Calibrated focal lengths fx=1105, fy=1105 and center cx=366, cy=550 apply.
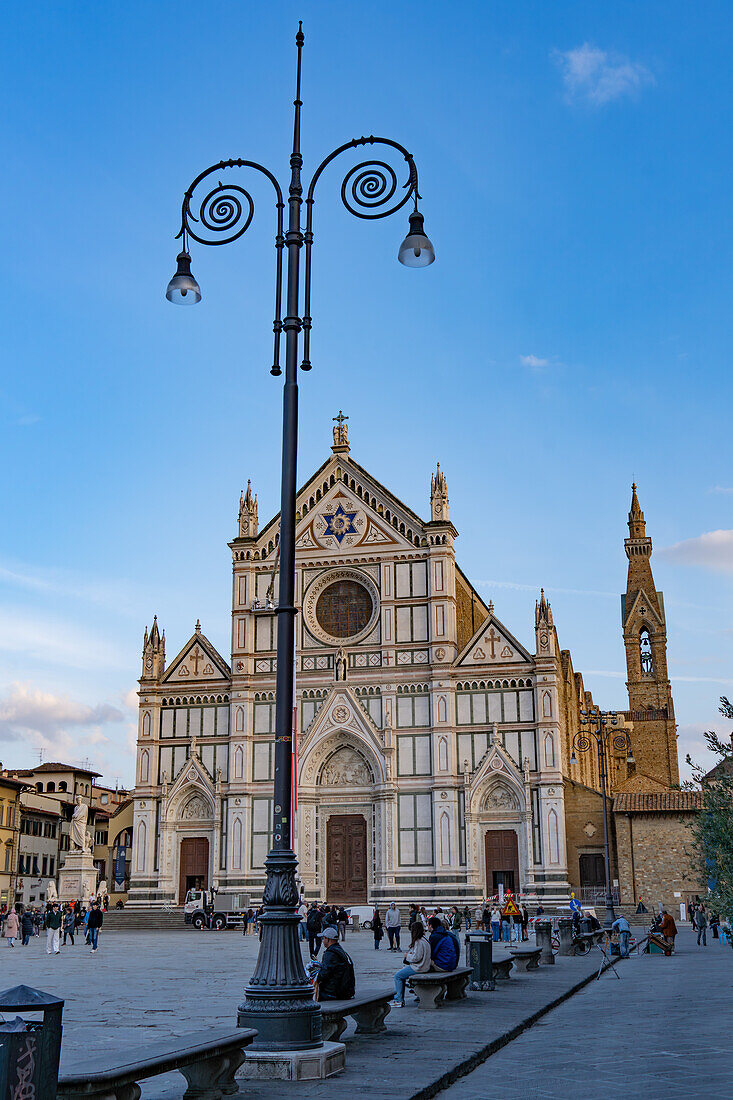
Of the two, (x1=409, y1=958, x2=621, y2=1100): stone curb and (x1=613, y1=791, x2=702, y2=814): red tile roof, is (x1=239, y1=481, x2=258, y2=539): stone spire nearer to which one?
(x1=613, y1=791, x2=702, y2=814): red tile roof

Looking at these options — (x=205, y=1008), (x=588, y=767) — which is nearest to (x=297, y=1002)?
(x=205, y=1008)

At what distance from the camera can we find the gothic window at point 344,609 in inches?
1870

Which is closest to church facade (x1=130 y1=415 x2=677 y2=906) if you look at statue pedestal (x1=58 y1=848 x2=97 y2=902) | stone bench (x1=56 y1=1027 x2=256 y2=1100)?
statue pedestal (x1=58 y1=848 x2=97 y2=902)

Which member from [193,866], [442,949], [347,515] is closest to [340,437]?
[347,515]

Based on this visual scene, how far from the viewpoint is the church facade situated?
4341cm

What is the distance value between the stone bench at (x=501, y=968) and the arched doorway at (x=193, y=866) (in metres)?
28.8

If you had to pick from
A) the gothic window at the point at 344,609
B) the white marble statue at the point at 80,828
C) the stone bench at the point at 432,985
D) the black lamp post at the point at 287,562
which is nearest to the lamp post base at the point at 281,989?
the black lamp post at the point at 287,562

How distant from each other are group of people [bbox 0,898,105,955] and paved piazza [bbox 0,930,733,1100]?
601 centimetres

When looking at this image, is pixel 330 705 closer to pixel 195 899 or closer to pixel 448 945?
pixel 195 899

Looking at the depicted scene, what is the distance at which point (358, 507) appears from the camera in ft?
158

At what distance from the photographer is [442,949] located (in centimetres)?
1541

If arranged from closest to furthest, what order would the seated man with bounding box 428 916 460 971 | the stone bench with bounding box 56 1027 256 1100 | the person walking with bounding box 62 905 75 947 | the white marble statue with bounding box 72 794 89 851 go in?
the stone bench with bounding box 56 1027 256 1100, the seated man with bounding box 428 916 460 971, the person walking with bounding box 62 905 75 947, the white marble statue with bounding box 72 794 89 851

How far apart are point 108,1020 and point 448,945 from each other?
474 centimetres

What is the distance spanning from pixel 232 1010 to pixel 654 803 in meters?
31.4
